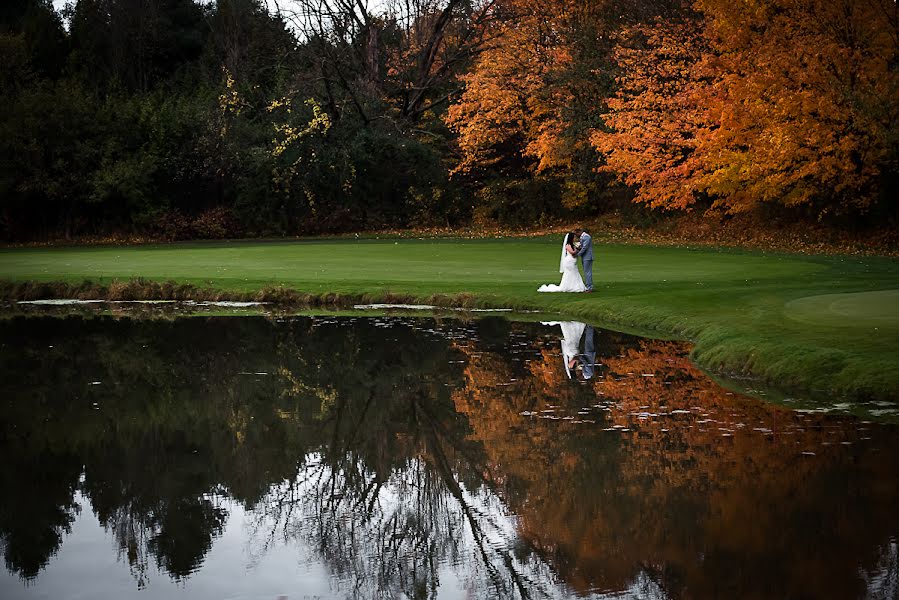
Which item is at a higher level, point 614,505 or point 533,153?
point 533,153

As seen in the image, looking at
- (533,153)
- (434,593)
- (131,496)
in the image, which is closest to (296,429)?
(131,496)

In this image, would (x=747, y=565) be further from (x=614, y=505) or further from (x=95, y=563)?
(x=95, y=563)

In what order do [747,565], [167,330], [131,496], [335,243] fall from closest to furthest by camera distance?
[747,565] < [131,496] < [167,330] < [335,243]

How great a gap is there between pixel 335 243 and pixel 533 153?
9981 mm

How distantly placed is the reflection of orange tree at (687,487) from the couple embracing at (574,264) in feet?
37.9

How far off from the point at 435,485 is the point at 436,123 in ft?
169

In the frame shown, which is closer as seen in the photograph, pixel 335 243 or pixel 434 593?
pixel 434 593

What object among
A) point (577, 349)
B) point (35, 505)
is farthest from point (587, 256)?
point (35, 505)

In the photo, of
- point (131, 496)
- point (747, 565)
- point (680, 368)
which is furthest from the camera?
point (680, 368)

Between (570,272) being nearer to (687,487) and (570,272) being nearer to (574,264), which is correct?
(574,264)

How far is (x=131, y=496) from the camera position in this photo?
10422 mm

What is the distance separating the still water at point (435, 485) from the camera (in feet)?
26.7

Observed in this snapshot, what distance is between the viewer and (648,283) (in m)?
28.7

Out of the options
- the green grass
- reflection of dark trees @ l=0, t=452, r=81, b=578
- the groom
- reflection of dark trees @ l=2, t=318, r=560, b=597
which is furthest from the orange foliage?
reflection of dark trees @ l=0, t=452, r=81, b=578
